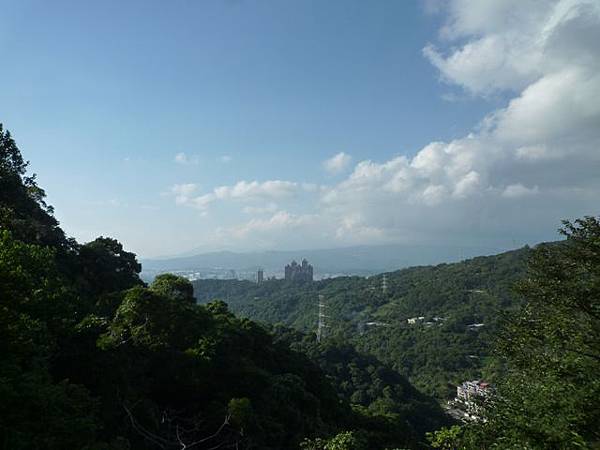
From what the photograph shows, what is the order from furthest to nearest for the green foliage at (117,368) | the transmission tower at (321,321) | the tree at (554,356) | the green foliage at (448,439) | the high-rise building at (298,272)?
the high-rise building at (298,272) → the transmission tower at (321,321) → the green foliage at (448,439) → the tree at (554,356) → the green foliage at (117,368)

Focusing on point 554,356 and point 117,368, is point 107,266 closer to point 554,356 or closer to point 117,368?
point 117,368

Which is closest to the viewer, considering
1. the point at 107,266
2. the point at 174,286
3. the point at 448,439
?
the point at 448,439

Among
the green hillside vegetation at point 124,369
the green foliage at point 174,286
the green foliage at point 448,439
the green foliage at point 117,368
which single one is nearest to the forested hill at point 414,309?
the green foliage at point 174,286

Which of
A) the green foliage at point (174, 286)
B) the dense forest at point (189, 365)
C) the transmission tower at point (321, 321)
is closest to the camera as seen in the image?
the dense forest at point (189, 365)

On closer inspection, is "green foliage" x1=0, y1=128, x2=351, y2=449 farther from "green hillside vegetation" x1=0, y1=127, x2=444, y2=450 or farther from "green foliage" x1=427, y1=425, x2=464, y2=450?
"green foliage" x1=427, y1=425, x2=464, y2=450

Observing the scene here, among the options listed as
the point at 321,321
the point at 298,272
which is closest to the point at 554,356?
the point at 321,321

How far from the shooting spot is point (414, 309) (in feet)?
320

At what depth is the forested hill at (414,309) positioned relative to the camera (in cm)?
Answer: 6819

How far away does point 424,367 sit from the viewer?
221ft

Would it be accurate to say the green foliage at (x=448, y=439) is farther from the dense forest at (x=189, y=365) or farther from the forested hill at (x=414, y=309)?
the forested hill at (x=414, y=309)

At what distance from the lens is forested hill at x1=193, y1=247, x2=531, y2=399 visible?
224 ft

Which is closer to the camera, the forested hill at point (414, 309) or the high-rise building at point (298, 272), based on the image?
the forested hill at point (414, 309)

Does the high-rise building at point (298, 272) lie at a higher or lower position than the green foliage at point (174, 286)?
lower

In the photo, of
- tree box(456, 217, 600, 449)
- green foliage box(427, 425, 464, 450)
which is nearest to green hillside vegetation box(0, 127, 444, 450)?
green foliage box(427, 425, 464, 450)
